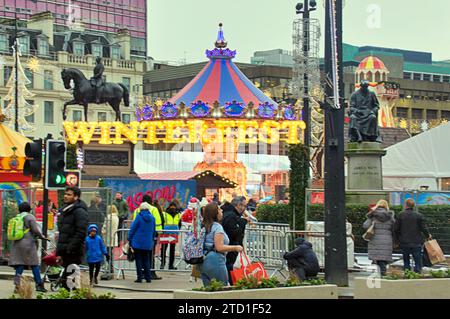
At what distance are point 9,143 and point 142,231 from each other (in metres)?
7.84

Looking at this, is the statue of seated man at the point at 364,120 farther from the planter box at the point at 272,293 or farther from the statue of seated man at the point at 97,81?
the statue of seated man at the point at 97,81

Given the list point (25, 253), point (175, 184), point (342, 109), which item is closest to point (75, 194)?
point (25, 253)

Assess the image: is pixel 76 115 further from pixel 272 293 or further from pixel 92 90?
pixel 272 293

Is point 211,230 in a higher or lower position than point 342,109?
lower

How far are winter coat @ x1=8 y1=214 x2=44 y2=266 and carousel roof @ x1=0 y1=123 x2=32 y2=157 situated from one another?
853cm

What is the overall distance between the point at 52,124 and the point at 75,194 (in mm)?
65044

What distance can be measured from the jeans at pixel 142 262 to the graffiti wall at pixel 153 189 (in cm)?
1610

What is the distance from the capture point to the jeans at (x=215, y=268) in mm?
14430

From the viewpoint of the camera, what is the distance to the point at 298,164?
26.2m

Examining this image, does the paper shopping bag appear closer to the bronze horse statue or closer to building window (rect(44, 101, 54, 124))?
the bronze horse statue

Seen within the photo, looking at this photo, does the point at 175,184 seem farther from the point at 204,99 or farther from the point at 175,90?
the point at 175,90

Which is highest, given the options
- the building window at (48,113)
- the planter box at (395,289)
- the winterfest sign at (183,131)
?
the building window at (48,113)

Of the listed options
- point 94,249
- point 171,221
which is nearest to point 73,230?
point 94,249

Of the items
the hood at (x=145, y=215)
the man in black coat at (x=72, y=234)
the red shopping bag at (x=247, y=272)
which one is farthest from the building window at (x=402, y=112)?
the man in black coat at (x=72, y=234)
